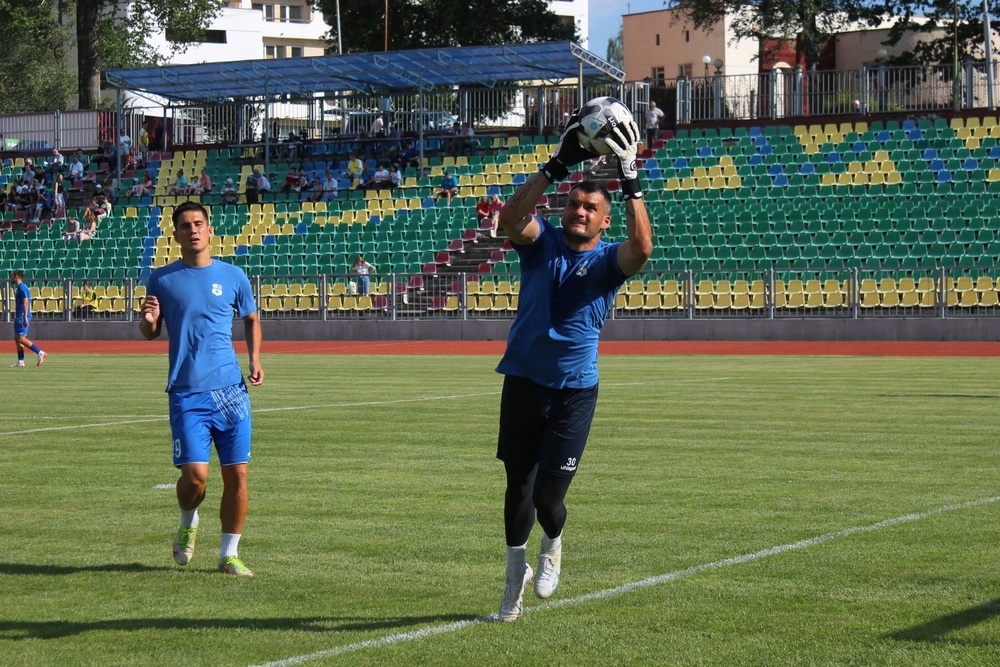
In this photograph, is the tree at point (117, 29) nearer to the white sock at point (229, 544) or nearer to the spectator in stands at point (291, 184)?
the spectator in stands at point (291, 184)

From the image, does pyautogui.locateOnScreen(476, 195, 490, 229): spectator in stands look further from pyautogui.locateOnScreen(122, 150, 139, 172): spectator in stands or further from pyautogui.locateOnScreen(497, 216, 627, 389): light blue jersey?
pyautogui.locateOnScreen(497, 216, 627, 389): light blue jersey

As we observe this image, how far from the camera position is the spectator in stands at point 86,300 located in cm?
3922

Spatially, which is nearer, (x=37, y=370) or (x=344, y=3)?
(x=37, y=370)

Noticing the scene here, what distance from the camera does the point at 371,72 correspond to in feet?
154

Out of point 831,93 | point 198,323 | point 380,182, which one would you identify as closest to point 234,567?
point 198,323

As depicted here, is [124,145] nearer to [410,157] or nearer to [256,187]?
[256,187]

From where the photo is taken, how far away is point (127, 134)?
55.5 metres

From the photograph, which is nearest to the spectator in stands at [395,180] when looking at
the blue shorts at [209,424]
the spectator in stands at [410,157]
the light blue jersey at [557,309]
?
the spectator in stands at [410,157]

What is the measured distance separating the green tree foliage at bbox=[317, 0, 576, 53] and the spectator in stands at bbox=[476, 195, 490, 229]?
2234 cm

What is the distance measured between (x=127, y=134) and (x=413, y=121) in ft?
40.0

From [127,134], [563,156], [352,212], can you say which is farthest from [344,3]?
[563,156]

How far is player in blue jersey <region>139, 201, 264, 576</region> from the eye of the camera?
789 cm

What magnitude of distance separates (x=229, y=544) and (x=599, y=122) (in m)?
3.23

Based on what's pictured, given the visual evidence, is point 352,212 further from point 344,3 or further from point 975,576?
point 975,576
